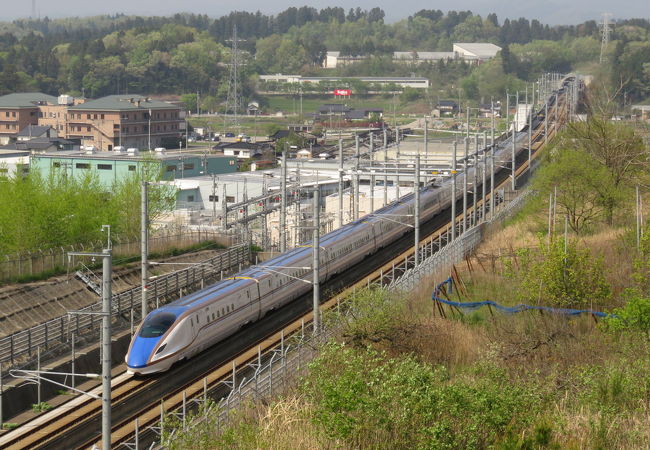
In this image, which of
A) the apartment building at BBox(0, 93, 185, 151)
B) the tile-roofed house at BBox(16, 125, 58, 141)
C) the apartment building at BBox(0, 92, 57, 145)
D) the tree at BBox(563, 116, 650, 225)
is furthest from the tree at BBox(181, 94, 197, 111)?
the tree at BBox(563, 116, 650, 225)

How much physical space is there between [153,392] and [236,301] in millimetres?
4230

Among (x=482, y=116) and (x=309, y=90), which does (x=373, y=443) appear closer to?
(x=482, y=116)

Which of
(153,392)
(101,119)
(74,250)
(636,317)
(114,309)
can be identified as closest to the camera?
(636,317)

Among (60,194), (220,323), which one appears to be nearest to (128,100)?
(60,194)

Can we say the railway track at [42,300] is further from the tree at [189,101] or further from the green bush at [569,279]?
the tree at [189,101]

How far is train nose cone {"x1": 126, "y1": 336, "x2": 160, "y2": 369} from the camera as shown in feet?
67.6

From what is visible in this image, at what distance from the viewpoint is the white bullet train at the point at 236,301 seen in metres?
20.9

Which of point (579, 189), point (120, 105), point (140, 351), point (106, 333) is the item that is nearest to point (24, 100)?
point (120, 105)

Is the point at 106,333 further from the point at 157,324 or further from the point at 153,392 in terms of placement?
the point at 157,324

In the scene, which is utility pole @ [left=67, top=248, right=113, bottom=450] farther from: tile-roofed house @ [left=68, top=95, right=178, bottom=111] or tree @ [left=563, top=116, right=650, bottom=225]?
tile-roofed house @ [left=68, top=95, right=178, bottom=111]

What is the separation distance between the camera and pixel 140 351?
2075 centimetres

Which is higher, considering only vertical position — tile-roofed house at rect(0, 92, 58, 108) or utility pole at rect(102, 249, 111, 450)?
tile-roofed house at rect(0, 92, 58, 108)

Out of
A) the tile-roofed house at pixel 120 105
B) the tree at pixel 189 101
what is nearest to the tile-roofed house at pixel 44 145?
the tile-roofed house at pixel 120 105

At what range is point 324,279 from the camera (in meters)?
30.3
